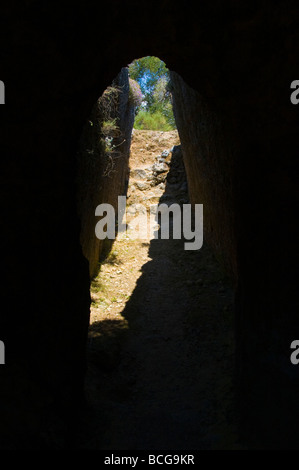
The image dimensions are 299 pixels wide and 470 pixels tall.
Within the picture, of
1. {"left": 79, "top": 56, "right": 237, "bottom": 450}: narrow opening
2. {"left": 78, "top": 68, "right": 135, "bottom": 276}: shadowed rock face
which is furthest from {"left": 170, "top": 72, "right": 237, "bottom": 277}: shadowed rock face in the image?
{"left": 78, "top": 68, "right": 135, "bottom": 276}: shadowed rock face

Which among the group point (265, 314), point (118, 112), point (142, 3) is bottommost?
point (265, 314)

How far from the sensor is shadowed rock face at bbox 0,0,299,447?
2953 millimetres

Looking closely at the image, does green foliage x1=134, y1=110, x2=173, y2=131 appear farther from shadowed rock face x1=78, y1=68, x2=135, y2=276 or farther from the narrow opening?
shadowed rock face x1=78, y1=68, x2=135, y2=276

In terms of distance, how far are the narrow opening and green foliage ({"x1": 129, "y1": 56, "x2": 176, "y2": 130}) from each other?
311 inches

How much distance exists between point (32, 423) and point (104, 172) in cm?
543

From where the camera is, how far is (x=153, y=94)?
22906 mm

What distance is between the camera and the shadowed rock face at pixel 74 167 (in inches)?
116

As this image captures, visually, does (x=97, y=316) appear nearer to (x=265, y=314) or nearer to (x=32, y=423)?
(x=32, y=423)

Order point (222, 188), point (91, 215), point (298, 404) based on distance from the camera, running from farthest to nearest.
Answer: point (91, 215) < point (222, 188) < point (298, 404)

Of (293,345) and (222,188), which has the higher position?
(222,188)

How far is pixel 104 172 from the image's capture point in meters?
7.68

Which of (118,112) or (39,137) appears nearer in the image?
(39,137)

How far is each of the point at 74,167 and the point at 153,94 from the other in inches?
837
